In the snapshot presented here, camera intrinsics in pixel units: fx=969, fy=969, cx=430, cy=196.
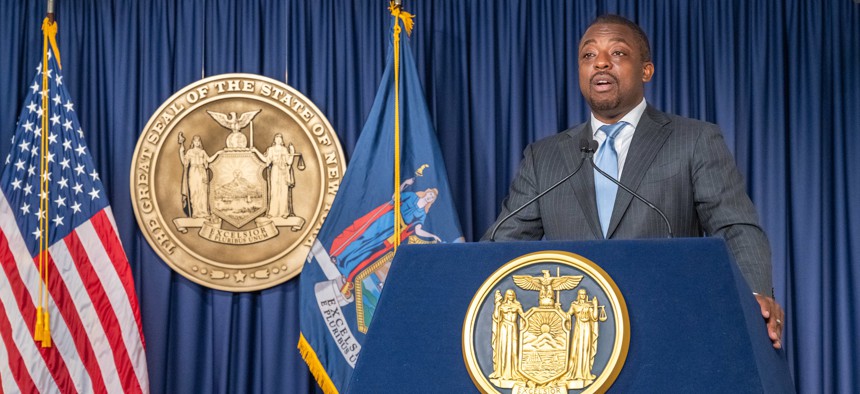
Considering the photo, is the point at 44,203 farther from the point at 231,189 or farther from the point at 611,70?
the point at 611,70

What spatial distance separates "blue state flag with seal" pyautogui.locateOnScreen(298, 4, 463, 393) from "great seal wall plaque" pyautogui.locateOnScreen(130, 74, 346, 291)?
186 mm

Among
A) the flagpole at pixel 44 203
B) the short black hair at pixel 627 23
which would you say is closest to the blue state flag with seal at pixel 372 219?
the flagpole at pixel 44 203

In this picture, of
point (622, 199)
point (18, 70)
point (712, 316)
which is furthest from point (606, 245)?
point (18, 70)

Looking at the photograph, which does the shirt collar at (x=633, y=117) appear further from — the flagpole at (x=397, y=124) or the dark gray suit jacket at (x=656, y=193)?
the flagpole at (x=397, y=124)

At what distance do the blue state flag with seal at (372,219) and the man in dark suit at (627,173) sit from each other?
43.4 inches

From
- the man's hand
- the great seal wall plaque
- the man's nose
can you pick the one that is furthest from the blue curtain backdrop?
the man's hand

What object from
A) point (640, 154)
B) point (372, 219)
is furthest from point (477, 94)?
point (640, 154)

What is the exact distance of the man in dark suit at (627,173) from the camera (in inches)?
98.8

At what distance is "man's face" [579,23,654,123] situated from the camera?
9.21 ft

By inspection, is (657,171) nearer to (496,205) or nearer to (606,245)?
(606,245)

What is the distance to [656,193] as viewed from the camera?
2562mm

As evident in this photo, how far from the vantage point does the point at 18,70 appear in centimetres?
432

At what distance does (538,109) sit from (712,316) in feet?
9.19

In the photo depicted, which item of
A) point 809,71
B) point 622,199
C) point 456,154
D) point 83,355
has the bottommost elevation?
point 83,355
